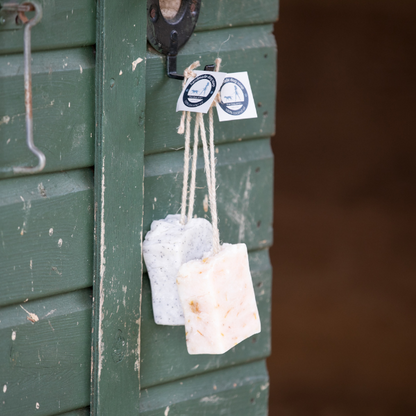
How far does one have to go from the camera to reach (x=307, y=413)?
319cm

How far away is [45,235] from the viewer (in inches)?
43.5

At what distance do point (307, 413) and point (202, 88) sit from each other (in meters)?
2.47

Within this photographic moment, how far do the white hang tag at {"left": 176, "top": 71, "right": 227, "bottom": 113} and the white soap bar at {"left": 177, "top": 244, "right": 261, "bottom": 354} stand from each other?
0.86 ft

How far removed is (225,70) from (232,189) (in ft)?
0.82

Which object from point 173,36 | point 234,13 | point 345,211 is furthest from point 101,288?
point 345,211

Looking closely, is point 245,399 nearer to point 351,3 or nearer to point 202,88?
point 202,88

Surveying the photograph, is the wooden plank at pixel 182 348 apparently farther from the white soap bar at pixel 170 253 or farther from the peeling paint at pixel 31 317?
the peeling paint at pixel 31 317

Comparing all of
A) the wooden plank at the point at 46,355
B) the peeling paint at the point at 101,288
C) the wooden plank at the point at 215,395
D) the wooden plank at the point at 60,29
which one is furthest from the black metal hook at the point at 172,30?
the wooden plank at the point at 215,395

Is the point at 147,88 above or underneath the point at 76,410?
above

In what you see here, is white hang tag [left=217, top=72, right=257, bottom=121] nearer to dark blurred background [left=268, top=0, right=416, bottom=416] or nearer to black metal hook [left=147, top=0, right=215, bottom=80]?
black metal hook [left=147, top=0, right=215, bottom=80]

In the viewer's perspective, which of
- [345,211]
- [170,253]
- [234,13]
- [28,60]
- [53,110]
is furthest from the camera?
[345,211]

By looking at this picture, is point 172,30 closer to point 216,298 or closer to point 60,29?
point 60,29

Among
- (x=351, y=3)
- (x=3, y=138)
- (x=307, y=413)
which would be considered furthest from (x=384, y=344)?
(x=351, y=3)

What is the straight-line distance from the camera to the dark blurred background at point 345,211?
3.45m
